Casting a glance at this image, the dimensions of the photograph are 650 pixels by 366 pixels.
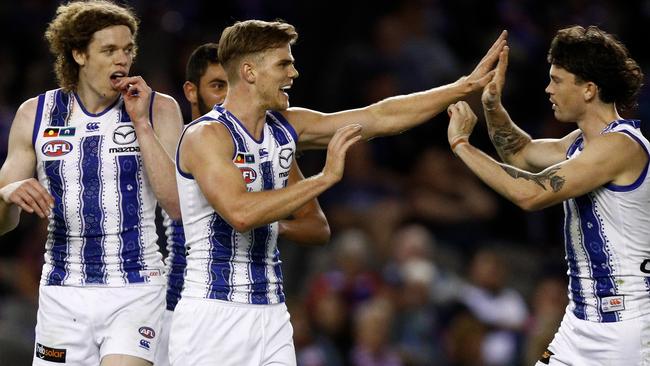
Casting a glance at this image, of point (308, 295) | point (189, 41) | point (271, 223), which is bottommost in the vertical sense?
point (308, 295)

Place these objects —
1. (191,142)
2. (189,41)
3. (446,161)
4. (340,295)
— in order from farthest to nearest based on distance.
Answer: (189,41) < (446,161) < (340,295) < (191,142)

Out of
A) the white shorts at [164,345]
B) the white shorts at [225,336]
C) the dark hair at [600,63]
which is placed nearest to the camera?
the white shorts at [225,336]

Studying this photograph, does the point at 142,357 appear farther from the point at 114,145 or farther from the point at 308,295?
the point at 308,295

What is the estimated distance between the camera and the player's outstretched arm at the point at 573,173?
682 centimetres

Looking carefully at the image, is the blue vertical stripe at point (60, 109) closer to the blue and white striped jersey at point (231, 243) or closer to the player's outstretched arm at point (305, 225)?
the blue and white striped jersey at point (231, 243)

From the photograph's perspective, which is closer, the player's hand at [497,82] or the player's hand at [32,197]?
the player's hand at [32,197]

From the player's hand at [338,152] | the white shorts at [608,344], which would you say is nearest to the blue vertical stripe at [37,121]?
the player's hand at [338,152]

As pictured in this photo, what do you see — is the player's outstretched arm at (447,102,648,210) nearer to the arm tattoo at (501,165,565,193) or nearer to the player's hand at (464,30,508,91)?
the arm tattoo at (501,165,565,193)

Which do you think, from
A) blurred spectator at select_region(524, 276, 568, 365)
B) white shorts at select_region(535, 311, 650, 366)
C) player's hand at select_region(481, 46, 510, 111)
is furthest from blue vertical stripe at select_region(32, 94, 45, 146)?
blurred spectator at select_region(524, 276, 568, 365)

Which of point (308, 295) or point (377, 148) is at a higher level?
point (377, 148)

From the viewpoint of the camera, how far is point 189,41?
14.3 m

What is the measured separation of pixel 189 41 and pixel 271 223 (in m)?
7.83

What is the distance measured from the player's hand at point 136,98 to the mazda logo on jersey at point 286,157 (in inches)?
31.6

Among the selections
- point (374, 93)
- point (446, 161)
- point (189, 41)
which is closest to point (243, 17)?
point (189, 41)
